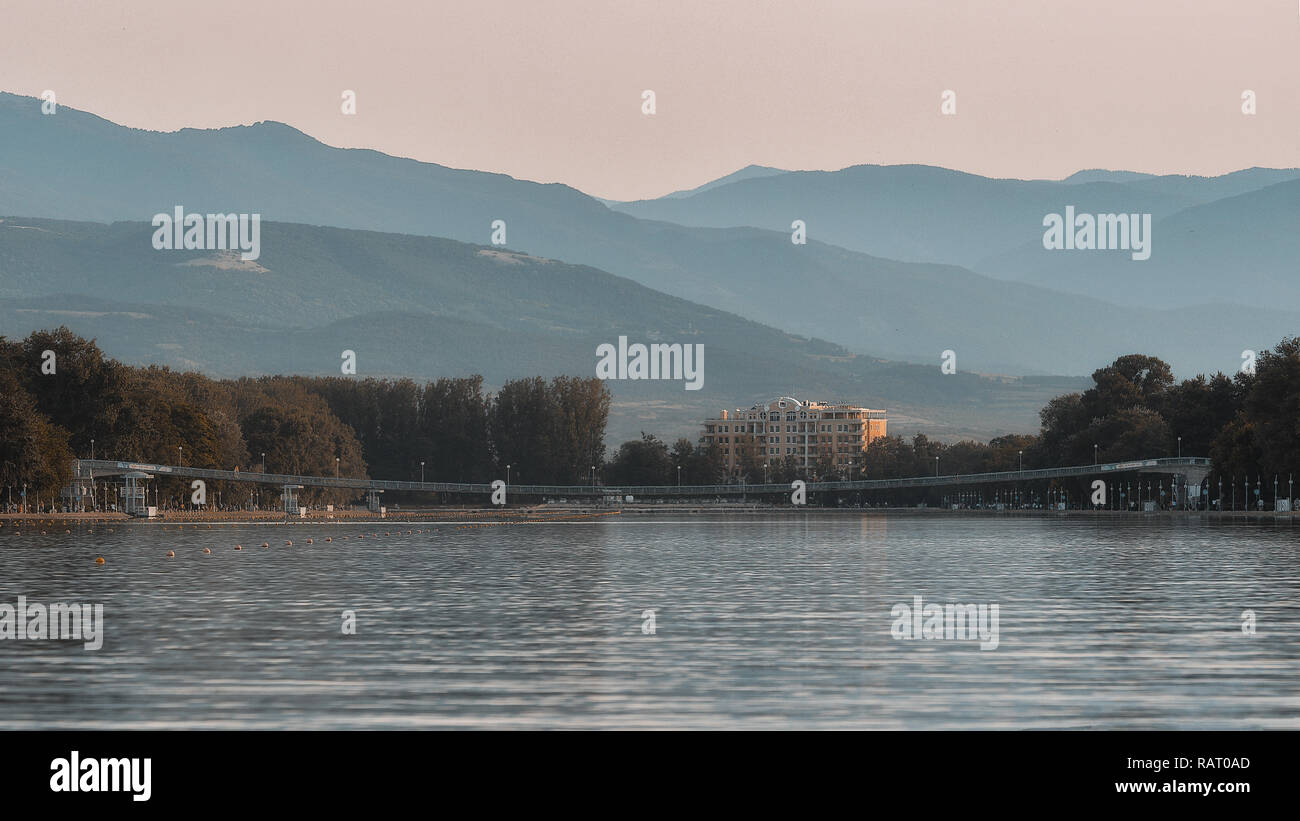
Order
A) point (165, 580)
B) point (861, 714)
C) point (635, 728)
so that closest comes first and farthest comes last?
1. point (635, 728)
2. point (861, 714)
3. point (165, 580)

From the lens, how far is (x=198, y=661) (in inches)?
1088

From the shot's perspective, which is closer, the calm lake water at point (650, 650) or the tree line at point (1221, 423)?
the calm lake water at point (650, 650)

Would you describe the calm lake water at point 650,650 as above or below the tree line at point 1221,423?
below

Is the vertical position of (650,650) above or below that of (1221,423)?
below

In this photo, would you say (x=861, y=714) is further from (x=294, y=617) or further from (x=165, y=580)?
(x=165, y=580)

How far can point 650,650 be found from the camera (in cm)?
2956

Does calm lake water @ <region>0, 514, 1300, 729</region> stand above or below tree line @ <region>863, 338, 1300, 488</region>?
below

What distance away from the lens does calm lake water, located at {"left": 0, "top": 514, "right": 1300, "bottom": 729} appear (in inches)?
854

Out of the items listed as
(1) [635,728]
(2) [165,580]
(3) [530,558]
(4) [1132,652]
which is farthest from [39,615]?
(3) [530,558]

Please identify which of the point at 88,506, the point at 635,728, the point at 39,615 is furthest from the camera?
the point at 88,506

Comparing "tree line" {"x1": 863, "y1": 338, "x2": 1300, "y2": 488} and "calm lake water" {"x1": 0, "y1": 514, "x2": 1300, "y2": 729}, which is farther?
"tree line" {"x1": 863, "y1": 338, "x2": 1300, "y2": 488}

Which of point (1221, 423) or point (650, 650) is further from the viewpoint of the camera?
point (1221, 423)

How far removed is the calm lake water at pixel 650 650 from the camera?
2169cm
